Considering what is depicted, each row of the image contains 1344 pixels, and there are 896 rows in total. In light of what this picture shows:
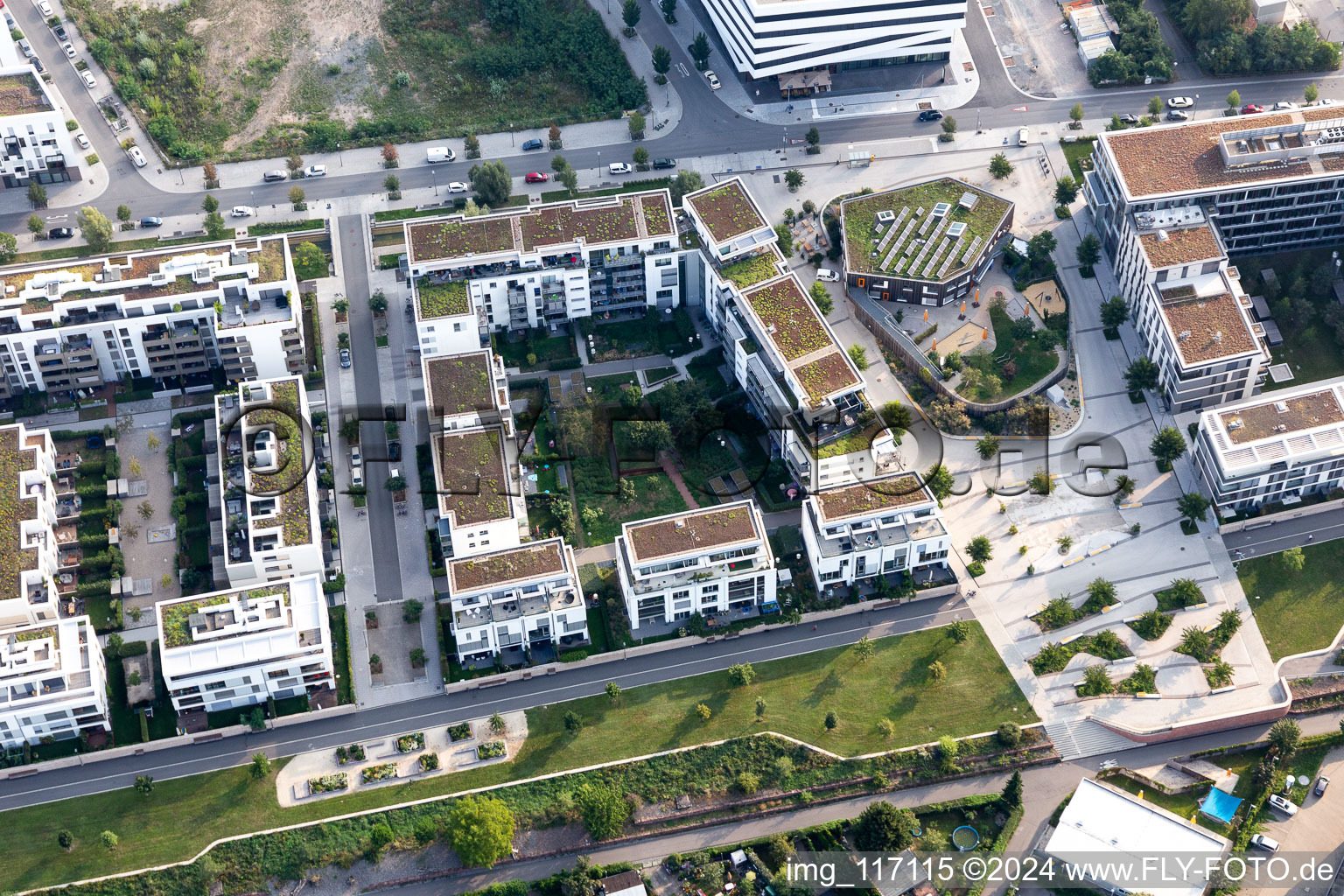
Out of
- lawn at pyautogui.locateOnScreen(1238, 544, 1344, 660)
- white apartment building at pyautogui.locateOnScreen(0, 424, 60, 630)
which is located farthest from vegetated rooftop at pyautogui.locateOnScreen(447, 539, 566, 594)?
lawn at pyautogui.locateOnScreen(1238, 544, 1344, 660)

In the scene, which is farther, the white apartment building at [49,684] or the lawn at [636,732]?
the white apartment building at [49,684]

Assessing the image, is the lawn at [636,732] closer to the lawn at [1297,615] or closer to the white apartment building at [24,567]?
the white apartment building at [24,567]

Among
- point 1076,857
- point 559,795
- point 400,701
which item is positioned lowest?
point 1076,857

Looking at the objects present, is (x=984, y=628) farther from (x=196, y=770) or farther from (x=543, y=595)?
(x=196, y=770)

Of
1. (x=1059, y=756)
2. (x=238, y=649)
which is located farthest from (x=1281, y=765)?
(x=238, y=649)

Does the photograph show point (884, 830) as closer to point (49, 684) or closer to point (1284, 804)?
point (1284, 804)

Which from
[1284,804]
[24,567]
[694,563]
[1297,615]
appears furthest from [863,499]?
[24,567]

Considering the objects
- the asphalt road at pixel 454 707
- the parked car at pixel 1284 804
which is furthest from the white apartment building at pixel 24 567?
the parked car at pixel 1284 804
